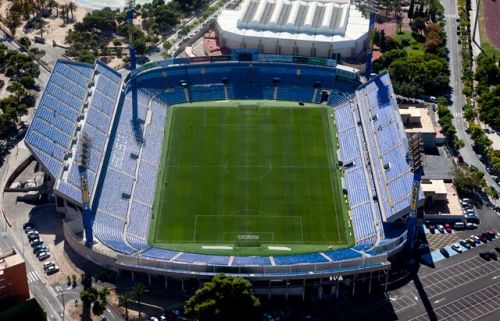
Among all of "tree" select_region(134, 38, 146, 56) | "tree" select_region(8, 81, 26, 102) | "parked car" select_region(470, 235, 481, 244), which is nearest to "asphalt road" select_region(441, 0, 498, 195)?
"parked car" select_region(470, 235, 481, 244)

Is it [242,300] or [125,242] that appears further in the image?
[125,242]

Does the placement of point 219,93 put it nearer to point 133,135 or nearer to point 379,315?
point 133,135

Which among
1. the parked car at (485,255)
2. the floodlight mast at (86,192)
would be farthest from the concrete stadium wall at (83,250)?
the parked car at (485,255)

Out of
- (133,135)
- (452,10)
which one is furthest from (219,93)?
(452,10)

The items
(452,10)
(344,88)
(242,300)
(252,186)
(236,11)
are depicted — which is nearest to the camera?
(242,300)

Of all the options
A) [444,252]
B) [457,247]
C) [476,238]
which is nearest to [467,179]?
[476,238]

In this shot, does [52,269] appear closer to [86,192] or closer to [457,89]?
[86,192]
